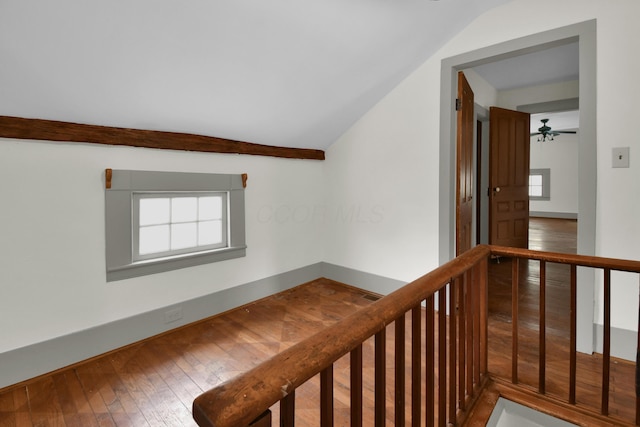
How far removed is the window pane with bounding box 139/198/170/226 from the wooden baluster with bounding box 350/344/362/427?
2.27 metres

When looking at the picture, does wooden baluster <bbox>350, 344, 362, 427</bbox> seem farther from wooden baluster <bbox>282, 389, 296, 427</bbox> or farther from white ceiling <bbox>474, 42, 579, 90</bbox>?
white ceiling <bbox>474, 42, 579, 90</bbox>

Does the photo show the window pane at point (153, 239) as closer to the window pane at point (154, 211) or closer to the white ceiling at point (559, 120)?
the window pane at point (154, 211)

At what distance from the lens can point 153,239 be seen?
2.57 m

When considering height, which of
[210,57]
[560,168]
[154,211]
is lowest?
[154,211]

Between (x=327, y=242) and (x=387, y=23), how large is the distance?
2396 mm

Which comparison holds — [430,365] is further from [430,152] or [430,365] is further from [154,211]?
[154,211]

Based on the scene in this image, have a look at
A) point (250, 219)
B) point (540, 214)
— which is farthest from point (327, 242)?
point (540, 214)

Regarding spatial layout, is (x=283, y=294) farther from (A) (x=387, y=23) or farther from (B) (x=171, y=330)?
(A) (x=387, y=23)

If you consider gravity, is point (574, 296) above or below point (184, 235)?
below

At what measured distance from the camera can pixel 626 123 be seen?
2.01m

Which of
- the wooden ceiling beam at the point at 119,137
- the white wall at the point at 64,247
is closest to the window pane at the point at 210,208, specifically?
the white wall at the point at 64,247

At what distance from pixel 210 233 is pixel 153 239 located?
1.64ft

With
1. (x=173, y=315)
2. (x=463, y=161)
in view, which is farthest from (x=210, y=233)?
(x=463, y=161)

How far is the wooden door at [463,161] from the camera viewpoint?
2.70m
